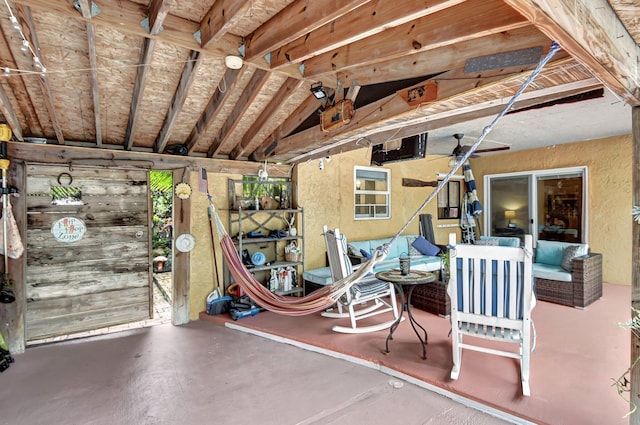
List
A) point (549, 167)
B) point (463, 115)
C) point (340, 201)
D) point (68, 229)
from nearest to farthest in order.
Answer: point (463, 115) → point (68, 229) → point (340, 201) → point (549, 167)

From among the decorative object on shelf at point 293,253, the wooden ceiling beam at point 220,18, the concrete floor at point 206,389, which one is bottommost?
the concrete floor at point 206,389

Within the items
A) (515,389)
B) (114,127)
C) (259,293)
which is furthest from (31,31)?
(515,389)

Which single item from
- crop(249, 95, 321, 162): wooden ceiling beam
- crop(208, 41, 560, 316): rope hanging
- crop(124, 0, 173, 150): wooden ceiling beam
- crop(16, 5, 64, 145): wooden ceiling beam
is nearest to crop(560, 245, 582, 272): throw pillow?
crop(208, 41, 560, 316): rope hanging

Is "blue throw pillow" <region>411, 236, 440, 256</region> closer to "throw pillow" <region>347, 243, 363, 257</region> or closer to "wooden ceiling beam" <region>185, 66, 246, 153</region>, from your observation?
"throw pillow" <region>347, 243, 363, 257</region>

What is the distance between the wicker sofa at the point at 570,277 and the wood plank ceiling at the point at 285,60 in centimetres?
290

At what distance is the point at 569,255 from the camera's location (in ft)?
14.1

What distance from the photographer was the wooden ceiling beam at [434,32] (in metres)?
1.62

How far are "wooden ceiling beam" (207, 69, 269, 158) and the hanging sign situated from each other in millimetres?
1714

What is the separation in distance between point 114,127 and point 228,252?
6.01 feet

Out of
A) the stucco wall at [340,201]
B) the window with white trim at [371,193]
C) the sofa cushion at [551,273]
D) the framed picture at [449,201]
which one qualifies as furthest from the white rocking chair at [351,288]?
the framed picture at [449,201]

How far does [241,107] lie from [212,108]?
0.31 meters

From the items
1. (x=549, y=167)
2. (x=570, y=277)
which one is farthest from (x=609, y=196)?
(x=570, y=277)

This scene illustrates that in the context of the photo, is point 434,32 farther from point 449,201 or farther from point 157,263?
point 157,263

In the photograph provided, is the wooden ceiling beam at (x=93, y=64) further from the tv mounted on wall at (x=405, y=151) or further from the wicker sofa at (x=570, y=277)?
the wicker sofa at (x=570, y=277)
